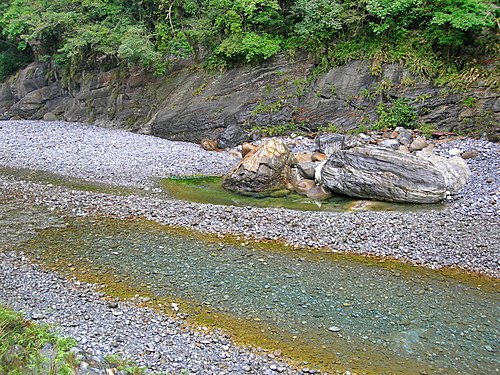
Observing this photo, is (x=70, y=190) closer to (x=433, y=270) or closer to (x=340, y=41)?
(x=433, y=270)


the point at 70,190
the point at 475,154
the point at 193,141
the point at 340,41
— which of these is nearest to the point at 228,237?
the point at 70,190

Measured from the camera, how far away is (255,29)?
18.1 metres

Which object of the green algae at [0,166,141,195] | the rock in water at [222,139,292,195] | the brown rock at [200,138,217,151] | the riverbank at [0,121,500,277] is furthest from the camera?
the brown rock at [200,138,217,151]

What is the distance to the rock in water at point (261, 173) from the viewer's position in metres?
11.5

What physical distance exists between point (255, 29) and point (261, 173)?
925 centimetres

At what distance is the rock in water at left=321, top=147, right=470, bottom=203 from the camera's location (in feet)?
32.8

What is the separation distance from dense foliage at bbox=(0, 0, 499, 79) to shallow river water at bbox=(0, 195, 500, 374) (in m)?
10.5

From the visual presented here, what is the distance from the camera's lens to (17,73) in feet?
87.6

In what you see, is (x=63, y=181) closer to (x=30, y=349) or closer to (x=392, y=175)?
(x=30, y=349)

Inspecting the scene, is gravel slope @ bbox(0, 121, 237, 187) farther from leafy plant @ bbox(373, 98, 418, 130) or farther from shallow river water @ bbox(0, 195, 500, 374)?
leafy plant @ bbox(373, 98, 418, 130)

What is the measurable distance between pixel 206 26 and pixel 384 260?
15168 millimetres

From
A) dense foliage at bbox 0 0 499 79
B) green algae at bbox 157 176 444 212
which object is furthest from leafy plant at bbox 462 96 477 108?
green algae at bbox 157 176 444 212

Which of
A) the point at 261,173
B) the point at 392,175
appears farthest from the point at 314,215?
the point at 261,173

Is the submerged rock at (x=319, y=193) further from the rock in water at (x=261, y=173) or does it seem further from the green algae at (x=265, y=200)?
the rock in water at (x=261, y=173)
